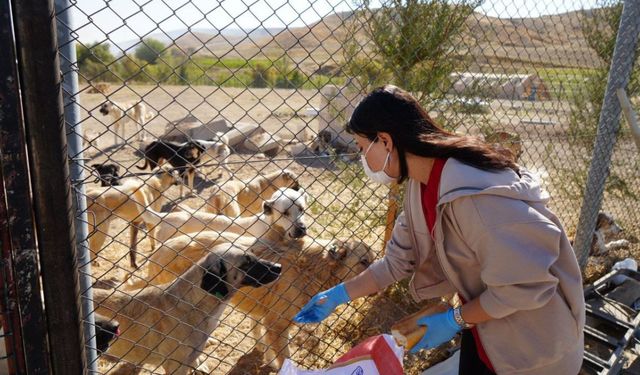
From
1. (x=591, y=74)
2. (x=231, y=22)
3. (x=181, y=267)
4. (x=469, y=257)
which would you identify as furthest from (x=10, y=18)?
(x=591, y=74)

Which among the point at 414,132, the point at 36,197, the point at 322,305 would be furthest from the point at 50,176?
the point at 322,305

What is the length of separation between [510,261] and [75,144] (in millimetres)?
1555

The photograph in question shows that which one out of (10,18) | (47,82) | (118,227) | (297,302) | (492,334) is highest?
(118,227)

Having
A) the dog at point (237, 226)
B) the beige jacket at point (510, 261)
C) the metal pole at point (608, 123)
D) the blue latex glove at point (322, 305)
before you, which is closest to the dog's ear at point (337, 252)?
the dog at point (237, 226)

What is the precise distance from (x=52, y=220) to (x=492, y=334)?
5.52 feet

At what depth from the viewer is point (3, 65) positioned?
4.43ft

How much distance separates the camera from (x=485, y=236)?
5.82 feet

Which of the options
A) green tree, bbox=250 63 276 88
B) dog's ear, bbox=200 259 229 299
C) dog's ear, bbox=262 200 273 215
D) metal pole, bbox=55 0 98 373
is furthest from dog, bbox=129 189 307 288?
metal pole, bbox=55 0 98 373

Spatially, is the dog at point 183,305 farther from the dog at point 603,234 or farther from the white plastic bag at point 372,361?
the dog at point 603,234

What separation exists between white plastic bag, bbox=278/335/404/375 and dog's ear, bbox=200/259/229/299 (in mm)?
1343

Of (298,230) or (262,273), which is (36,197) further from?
(298,230)

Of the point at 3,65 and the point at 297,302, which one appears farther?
the point at 297,302

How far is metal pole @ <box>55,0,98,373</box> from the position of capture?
1.60 meters

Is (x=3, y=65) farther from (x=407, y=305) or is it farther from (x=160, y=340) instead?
(x=407, y=305)
